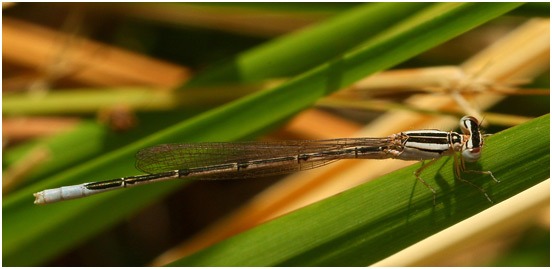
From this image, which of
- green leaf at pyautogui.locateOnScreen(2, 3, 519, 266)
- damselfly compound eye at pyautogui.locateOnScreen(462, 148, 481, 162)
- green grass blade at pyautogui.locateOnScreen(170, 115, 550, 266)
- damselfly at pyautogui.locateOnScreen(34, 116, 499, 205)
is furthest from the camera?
damselfly at pyautogui.locateOnScreen(34, 116, 499, 205)

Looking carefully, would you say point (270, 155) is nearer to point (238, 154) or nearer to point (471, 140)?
point (238, 154)

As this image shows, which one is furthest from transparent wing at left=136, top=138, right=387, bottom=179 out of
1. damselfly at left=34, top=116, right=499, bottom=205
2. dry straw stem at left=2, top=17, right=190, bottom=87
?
dry straw stem at left=2, top=17, right=190, bottom=87

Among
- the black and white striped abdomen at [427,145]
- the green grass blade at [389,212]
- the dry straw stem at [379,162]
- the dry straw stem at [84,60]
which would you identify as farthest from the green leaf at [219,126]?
the dry straw stem at [84,60]

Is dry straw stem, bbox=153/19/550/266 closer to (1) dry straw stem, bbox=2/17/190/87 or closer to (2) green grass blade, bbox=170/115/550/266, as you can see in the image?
(2) green grass blade, bbox=170/115/550/266

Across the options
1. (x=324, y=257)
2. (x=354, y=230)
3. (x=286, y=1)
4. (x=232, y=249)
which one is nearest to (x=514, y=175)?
(x=354, y=230)

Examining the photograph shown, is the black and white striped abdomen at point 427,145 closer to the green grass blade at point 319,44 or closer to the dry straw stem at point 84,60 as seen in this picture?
the green grass blade at point 319,44

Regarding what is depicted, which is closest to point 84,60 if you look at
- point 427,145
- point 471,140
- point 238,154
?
point 238,154
